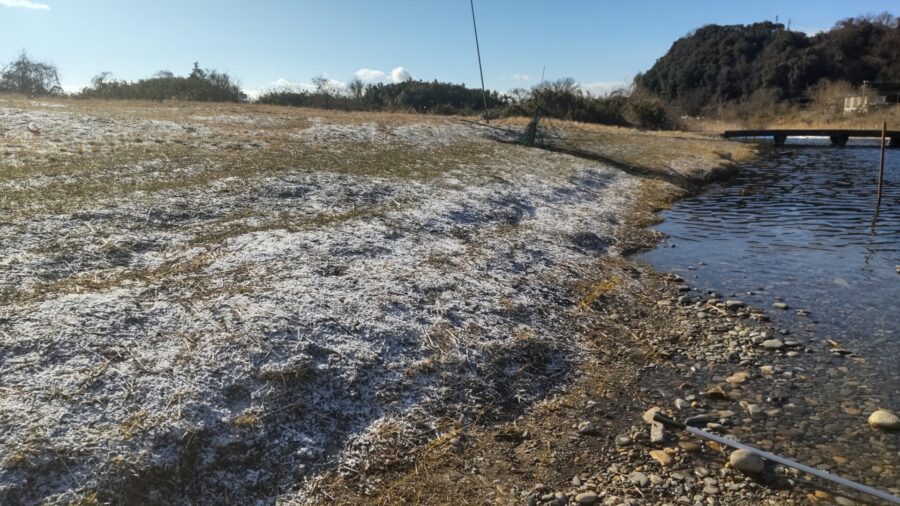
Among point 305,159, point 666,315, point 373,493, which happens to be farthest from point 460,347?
point 305,159

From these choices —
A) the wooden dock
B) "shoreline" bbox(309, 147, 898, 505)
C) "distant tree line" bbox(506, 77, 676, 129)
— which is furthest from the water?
Result: the wooden dock

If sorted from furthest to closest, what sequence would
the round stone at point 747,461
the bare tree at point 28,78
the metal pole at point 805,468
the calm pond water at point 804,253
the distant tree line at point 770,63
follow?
1. the distant tree line at point 770,63
2. the bare tree at point 28,78
3. the calm pond water at point 804,253
4. the round stone at point 747,461
5. the metal pole at point 805,468

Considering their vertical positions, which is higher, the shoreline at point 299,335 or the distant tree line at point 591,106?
the distant tree line at point 591,106

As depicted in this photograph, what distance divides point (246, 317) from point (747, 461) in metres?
4.91

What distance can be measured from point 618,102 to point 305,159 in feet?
157

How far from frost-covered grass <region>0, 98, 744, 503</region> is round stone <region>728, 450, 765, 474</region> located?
189 cm

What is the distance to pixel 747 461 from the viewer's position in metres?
4.54

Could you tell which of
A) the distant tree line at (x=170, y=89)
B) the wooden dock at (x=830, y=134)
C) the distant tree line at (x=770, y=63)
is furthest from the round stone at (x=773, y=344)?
the distant tree line at (x=770, y=63)

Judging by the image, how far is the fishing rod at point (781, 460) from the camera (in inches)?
163

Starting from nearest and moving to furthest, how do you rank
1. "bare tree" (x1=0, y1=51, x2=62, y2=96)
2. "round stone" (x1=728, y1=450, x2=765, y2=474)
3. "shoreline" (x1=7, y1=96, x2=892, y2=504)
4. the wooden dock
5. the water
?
"shoreline" (x1=7, y1=96, x2=892, y2=504) < "round stone" (x1=728, y1=450, x2=765, y2=474) < the water < "bare tree" (x1=0, y1=51, x2=62, y2=96) < the wooden dock

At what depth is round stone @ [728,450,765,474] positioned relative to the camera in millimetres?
4496

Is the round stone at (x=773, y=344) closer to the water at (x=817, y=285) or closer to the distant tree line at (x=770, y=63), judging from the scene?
the water at (x=817, y=285)

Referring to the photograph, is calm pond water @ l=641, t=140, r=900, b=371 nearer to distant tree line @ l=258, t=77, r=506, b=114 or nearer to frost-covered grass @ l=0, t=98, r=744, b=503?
frost-covered grass @ l=0, t=98, r=744, b=503

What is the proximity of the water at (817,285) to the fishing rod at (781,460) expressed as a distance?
0.82 feet
